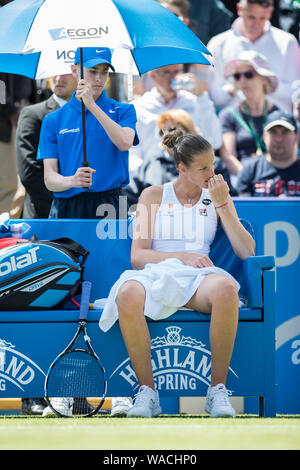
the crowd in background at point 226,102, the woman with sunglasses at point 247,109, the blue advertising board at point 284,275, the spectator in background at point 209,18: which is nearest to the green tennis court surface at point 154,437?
the blue advertising board at point 284,275

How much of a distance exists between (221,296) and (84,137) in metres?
1.56

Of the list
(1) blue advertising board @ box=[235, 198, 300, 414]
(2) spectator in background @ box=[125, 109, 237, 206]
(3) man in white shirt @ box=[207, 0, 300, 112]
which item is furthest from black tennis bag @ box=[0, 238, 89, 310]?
(3) man in white shirt @ box=[207, 0, 300, 112]

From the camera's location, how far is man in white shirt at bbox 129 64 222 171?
8031 millimetres

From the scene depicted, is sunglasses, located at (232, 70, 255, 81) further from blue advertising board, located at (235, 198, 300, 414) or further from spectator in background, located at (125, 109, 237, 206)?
blue advertising board, located at (235, 198, 300, 414)

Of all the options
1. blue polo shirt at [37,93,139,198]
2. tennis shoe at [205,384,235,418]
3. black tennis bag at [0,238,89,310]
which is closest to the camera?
tennis shoe at [205,384,235,418]

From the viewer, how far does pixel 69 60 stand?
6.40 meters

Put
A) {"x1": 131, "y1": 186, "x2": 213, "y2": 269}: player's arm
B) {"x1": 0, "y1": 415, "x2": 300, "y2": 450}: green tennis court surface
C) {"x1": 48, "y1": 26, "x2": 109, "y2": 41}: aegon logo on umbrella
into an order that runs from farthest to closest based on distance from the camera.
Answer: {"x1": 48, "y1": 26, "x2": 109, "y2": 41}: aegon logo on umbrella
{"x1": 131, "y1": 186, "x2": 213, "y2": 269}: player's arm
{"x1": 0, "y1": 415, "x2": 300, "y2": 450}: green tennis court surface

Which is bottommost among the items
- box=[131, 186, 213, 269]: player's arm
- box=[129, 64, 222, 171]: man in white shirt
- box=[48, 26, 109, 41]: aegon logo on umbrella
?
box=[131, 186, 213, 269]: player's arm

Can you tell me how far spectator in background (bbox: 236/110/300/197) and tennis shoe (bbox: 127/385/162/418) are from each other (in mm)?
3292

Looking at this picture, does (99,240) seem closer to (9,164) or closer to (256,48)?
(9,164)

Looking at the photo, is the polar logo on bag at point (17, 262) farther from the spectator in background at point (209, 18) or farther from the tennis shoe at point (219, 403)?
the spectator in background at point (209, 18)

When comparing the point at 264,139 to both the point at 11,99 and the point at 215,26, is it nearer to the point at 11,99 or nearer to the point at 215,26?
the point at 215,26

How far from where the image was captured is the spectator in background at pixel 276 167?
784 cm
